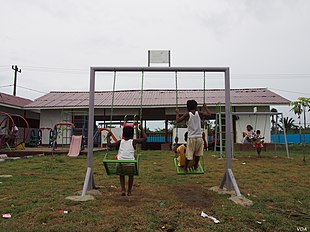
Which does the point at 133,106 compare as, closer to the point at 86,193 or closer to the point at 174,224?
the point at 86,193

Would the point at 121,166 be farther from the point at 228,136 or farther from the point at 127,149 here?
the point at 228,136

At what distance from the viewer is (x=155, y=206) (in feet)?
14.4

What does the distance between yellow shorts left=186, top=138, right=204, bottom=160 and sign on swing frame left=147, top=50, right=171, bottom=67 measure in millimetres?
1800

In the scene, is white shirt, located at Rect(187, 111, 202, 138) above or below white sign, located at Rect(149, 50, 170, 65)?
below

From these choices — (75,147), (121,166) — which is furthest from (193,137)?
(75,147)

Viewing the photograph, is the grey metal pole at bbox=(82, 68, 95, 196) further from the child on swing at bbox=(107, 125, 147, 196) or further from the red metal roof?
the red metal roof

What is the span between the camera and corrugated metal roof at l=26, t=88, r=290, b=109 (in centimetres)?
1908

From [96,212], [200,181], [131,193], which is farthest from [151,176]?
[96,212]

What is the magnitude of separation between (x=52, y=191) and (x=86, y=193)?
818mm

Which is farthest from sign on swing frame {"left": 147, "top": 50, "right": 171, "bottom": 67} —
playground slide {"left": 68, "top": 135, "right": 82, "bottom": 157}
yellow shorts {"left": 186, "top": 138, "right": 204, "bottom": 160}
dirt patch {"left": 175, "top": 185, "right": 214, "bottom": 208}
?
playground slide {"left": 68, "top": 135, "right": 82, "bottom": 157}

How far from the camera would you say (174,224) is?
359cm

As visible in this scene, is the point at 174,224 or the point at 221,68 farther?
the point at 221,68

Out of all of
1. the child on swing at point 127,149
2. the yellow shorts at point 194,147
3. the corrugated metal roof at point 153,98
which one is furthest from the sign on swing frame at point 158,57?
the corrugated metal roof at point 153,98

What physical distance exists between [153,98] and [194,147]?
1555cm
